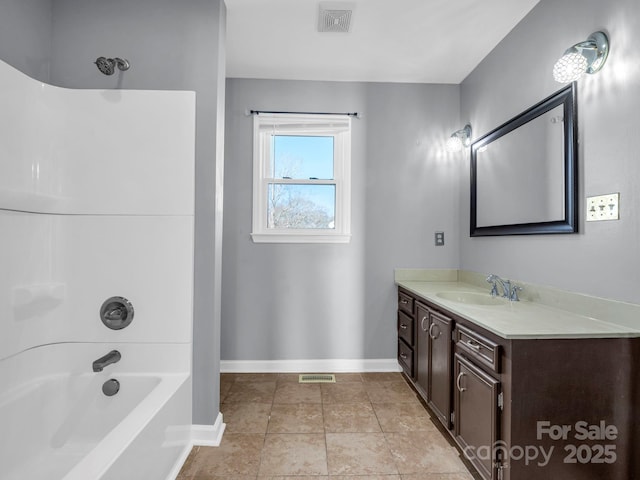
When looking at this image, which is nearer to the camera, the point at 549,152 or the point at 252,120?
the point at 549,152

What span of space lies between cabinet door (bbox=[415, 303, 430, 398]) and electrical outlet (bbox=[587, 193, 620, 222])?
1059mm

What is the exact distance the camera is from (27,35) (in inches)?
68.4

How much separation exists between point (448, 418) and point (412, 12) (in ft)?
8.24

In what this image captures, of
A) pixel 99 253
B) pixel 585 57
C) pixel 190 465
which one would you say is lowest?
pixel 190 465

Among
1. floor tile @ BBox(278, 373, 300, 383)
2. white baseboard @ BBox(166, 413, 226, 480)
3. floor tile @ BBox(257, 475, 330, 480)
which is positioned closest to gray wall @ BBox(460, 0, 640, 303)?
floor tile @ BBox(257, 475, 330, 480)

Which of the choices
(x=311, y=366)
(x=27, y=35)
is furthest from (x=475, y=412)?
(x=27, y=35)

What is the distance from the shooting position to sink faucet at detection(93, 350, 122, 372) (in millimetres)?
1654

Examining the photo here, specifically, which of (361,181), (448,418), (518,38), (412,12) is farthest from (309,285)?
(518,38)

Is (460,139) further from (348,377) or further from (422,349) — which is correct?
(348,377)

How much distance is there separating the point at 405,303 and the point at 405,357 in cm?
44

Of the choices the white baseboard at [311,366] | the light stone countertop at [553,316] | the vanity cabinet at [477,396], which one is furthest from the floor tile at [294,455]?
the light stone countertop at [553,316]

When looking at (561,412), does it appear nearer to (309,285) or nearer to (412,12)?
(309,285)

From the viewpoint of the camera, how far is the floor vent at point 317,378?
2.74 meters

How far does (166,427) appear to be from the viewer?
1435 mm
